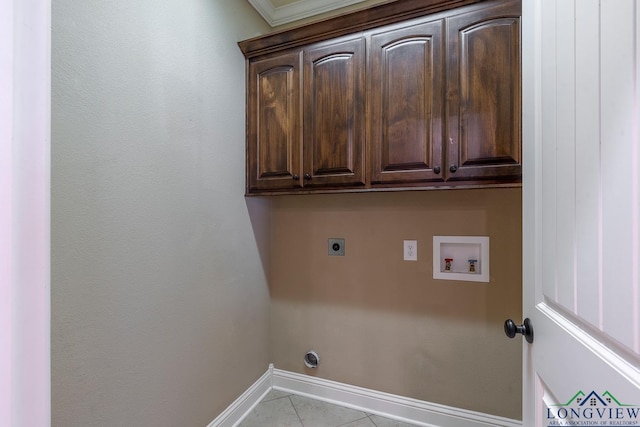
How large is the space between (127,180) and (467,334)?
1.84 m

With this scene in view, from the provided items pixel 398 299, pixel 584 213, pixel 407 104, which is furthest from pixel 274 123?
pixel 584 213

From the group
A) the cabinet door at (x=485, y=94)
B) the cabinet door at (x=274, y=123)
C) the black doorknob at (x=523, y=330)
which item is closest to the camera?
the black doorknob at (x=523, y=330)

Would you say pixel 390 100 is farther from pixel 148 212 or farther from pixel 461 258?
pixel 148 212

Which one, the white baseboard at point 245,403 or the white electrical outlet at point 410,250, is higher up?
the white electrical outlet at point 410,250

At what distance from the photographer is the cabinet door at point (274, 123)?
153 centimetres

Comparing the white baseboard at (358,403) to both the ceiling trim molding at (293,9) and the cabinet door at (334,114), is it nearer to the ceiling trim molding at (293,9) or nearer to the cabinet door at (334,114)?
the cabinet door at (334,114)

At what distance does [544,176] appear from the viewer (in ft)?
2.43

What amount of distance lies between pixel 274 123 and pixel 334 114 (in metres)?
0.38

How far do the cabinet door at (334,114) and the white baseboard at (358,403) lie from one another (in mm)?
1348

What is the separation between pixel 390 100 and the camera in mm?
1344

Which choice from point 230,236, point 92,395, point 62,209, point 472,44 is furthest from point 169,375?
point 472,44

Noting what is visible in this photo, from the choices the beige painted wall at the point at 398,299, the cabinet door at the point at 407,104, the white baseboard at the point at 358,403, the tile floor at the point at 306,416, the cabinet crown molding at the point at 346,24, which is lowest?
the tile floor at the point at 306,416

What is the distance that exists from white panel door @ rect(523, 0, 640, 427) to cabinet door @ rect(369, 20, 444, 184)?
17.9 inches

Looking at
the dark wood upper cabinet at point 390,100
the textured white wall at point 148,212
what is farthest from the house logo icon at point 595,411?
the textured white wall at point 148,212
